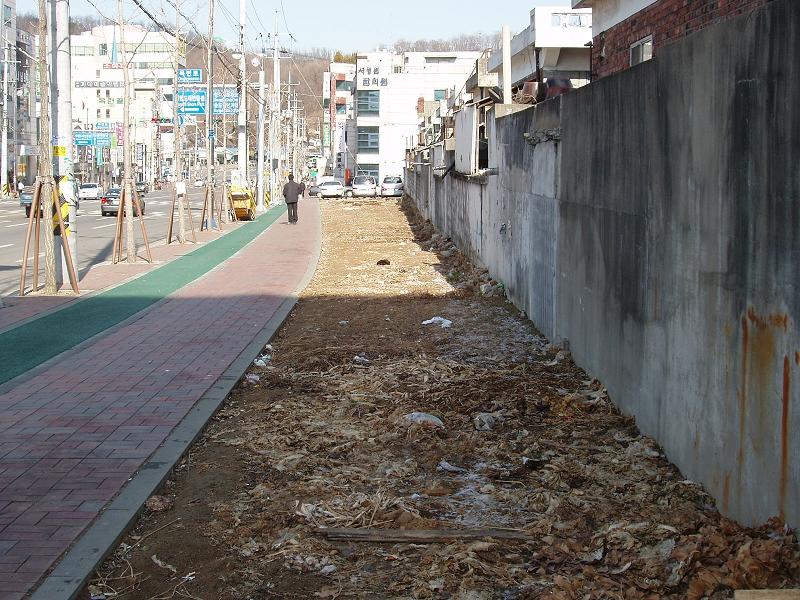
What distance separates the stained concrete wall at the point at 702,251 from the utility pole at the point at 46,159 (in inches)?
338

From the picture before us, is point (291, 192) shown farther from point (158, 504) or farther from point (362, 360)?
point (158, 504)

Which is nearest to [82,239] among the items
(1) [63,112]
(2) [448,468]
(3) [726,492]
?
(1) [63,112]

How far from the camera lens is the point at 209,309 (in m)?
14.4

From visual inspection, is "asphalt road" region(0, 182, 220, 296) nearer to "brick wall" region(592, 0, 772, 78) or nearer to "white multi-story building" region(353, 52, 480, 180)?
"brick wall" region(592, 0, 772, 78)

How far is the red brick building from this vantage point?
13484 millimetres

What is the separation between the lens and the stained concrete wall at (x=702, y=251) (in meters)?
4.62

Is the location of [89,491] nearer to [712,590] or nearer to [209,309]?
[712,590]

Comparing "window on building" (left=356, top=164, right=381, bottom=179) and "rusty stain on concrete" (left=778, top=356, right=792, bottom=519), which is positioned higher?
"window on building" (left=356, top=164, right=381, bottom=179)

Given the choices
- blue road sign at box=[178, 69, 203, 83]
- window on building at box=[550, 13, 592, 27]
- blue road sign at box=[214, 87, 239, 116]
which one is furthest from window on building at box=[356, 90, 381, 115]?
window on building at box=[550, 13, 592, 27]

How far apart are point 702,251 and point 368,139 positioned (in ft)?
362

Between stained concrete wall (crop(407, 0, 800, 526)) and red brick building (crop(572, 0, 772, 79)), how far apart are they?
4.41 meters

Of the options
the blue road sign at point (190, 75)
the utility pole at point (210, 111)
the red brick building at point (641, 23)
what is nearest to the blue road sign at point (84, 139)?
Answer: the blue road sign at point (190, 75)

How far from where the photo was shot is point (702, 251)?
576 centimetres

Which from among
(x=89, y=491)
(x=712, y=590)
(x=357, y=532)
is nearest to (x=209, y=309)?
(x=89, y=491)
